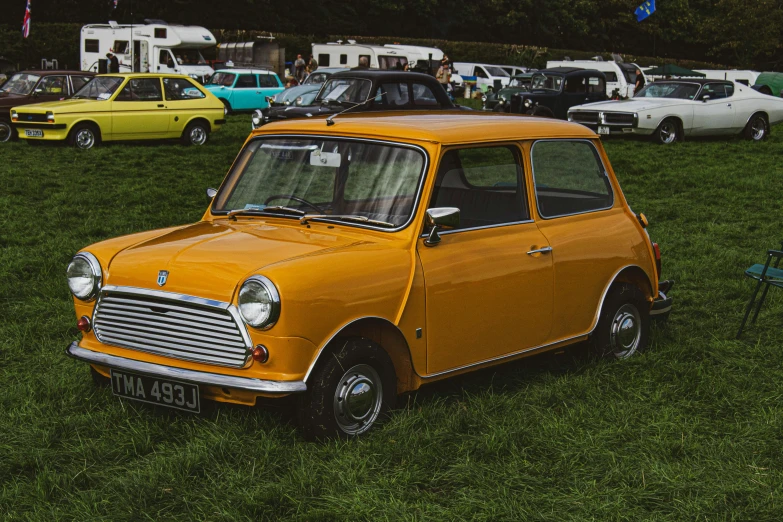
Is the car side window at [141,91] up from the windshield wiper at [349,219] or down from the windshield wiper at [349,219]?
down

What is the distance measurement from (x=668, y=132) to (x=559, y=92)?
5.27m

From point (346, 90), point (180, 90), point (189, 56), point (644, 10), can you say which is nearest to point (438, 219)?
point (346, 90)

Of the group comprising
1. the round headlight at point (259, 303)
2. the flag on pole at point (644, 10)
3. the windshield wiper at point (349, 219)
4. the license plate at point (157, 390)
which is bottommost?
the license plate at point (157, 390)

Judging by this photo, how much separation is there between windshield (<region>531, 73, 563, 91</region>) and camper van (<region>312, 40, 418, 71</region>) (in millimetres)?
16552

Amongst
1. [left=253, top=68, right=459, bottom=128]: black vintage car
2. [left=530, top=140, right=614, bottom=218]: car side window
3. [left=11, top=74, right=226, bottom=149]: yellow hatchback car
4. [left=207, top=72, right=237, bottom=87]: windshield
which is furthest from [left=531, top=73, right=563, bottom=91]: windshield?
[left=530, top=140, right=614, bottom=218]: car side window

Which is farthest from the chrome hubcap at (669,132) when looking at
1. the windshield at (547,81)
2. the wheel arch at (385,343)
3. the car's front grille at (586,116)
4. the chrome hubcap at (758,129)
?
the wheel arch at (385,343)

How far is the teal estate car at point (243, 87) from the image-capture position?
2967cm

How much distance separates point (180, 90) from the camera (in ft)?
66.3

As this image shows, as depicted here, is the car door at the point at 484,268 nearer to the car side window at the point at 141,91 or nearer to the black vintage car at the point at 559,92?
the car side window at the point at 141,91

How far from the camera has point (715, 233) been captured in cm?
1189

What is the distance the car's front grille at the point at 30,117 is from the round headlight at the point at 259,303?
14949mm

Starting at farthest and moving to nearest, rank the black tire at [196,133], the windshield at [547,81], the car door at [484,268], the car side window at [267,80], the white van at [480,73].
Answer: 1. the white van at [480,73]
2. the car side window at [267,80]
3. the windshield at [547,81]
4. the black tire at [196,133]
5. the car door at [484,268]

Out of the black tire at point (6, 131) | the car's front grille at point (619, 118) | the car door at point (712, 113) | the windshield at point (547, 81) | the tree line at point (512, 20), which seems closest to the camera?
the black tire at point (6, 131)

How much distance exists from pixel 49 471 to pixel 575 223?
335 centimetres
